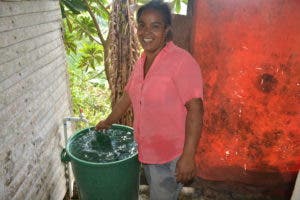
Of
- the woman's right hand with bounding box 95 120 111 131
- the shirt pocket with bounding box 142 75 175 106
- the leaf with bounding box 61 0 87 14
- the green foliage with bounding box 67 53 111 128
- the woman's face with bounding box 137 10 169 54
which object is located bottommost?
the green foliage with bounding box 67 53 111 128

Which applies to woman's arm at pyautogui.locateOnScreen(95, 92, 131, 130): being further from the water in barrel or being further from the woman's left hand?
the woman's left hand

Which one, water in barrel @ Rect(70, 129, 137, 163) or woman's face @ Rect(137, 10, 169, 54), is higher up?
woman's face @ Rect(137, 10, 169, 54)

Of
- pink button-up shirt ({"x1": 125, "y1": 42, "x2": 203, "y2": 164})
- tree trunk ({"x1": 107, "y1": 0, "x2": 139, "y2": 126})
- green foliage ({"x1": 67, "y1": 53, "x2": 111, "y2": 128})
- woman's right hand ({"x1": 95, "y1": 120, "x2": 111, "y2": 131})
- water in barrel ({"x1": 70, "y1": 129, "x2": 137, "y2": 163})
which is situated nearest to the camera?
pink button-up shirt ({"x1": 125, "y1": 42, "x2": 203, "y2": 164})

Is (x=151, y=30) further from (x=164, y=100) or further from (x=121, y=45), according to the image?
(x=121, y=45)

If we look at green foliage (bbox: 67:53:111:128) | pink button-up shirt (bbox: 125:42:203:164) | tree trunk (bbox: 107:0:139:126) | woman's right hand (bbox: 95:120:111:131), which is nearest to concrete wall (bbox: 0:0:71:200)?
woman's right hand (bbox: 95:120:111:131)

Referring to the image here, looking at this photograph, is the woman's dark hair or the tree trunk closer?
the woman's dark hair

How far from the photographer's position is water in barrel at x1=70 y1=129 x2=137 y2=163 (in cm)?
284

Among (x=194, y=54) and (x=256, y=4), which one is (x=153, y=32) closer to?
(x=194, y=54)

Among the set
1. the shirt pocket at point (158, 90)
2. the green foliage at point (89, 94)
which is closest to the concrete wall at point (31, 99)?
the shirt pocket at point (158, 90)

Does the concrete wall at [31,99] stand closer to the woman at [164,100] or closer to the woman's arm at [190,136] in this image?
the woman at [164,100]

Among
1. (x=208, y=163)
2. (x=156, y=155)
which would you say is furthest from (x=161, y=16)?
(x=208, y=163)

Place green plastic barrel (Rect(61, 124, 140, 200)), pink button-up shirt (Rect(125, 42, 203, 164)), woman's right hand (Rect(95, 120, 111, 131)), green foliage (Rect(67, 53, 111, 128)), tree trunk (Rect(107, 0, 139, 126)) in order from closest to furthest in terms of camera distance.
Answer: pink button-up shirt (Rect(125, 42, 203, 164)) < green plastic barrel (Rect(61, 124, 140, 200)) < woman's right hand (Rect(95, 120, 111, 131)) < tree trunk (Rect(107, 0, 139, 126)) < green foliage (Rect(67, 53, 111, 128))

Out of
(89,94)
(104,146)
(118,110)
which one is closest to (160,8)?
(118,110)

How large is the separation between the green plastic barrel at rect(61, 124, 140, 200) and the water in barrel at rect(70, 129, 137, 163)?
126 millimetres
